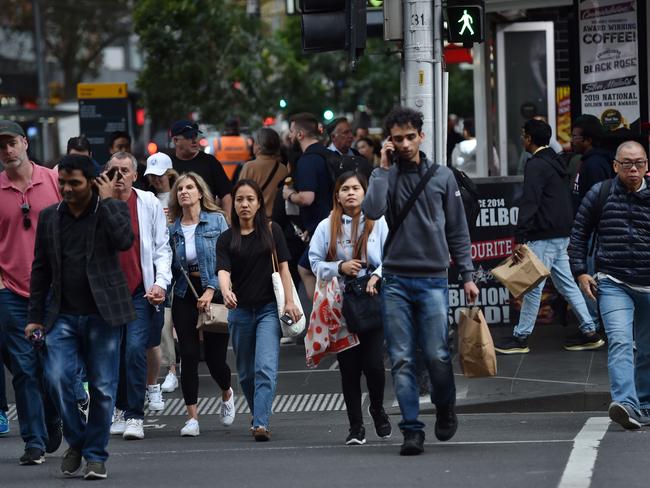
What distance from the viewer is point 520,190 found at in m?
12.9

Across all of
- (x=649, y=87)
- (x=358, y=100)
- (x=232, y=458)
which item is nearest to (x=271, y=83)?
(x=358, y=100)

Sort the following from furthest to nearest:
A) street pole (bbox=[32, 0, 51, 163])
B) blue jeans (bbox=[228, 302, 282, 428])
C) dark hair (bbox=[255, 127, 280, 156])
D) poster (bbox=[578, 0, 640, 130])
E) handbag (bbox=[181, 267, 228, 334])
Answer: street pole (bbox=[32, 0, 51, 163]) < poster (bbox=[578, 0, 640, 130]) < dark hair (bbox=[255, 127, 280, 156]) < handbag (bbox=[181, 267, 228, 334]) < blue jeans (bbox=[228, 302, 282, 428])

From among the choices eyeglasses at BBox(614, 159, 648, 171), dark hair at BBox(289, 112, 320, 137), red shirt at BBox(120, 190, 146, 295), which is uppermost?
dark hair at BBox(289, 112, 320, 137)

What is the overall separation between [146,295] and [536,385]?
10.4ft

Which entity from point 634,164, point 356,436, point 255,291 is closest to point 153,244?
point 255,291

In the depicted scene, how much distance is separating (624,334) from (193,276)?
2920mm

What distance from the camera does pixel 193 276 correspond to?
9.90 meters

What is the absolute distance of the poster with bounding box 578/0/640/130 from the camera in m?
14.0

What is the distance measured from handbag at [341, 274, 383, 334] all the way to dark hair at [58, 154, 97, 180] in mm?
1816

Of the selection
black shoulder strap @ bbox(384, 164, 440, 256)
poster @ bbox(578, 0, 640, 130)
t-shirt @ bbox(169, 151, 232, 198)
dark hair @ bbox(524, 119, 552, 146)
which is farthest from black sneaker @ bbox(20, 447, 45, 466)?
poster @ bbox(578, 0, 640, 130)

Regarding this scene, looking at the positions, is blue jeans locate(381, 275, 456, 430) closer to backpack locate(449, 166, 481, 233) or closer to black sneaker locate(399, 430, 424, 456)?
black sneaker locate(399, 430, 424, 456)

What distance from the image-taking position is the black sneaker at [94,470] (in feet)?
25.6

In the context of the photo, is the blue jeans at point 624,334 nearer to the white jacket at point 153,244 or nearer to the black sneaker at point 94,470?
the white jacket at point 153,244

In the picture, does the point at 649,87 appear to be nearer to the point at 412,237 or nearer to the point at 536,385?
the point at 536,385
